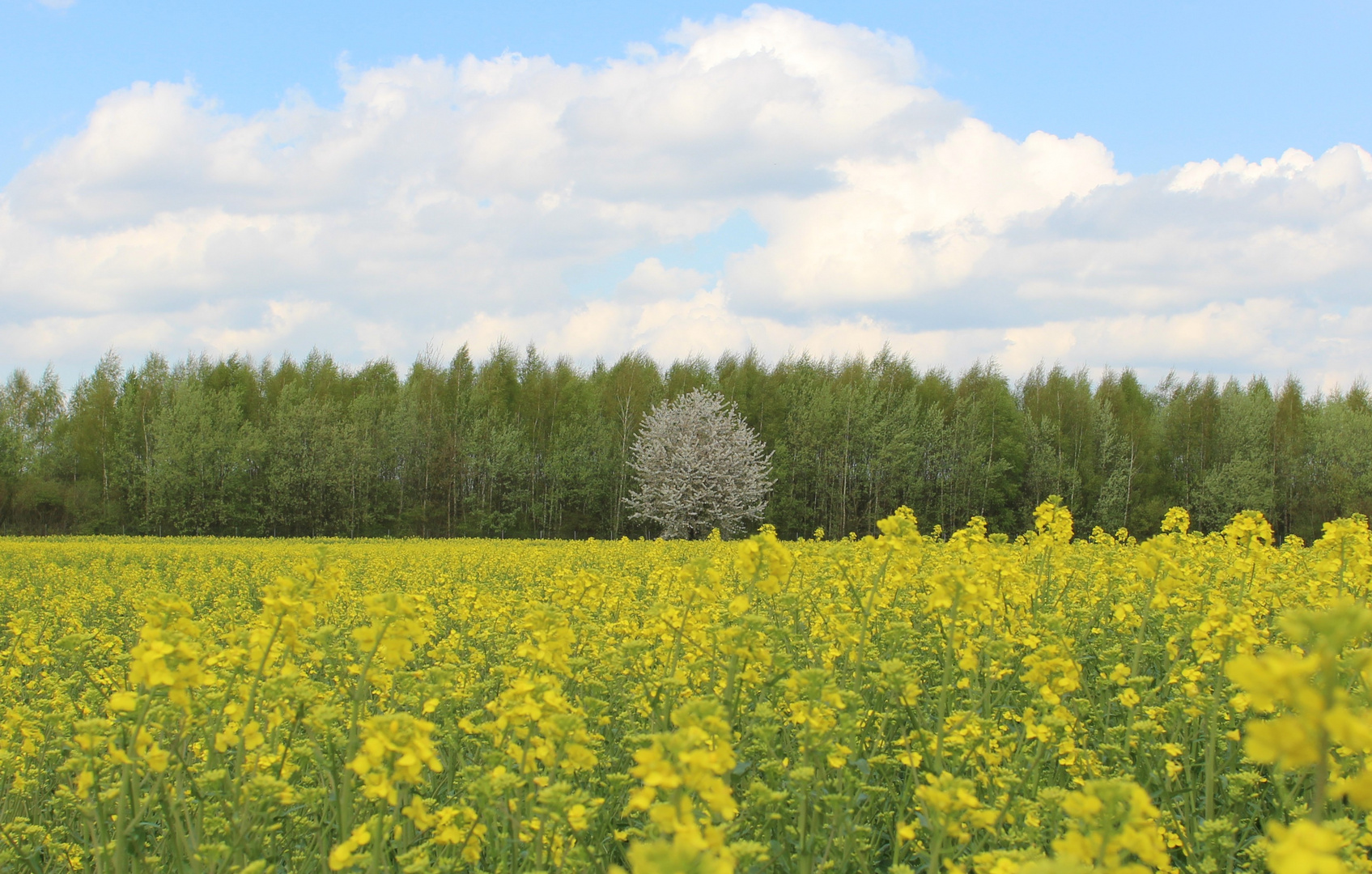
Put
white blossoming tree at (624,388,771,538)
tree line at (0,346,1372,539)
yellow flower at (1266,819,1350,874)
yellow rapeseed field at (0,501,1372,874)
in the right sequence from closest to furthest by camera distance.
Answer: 1. yellow flower at (1266,819,1350,874)
2. yellow rapeseed field at (0,501,1372,874)
3. white blossoming tree at (624,388,771,538)
4. tree line at (0,346,1372,539)

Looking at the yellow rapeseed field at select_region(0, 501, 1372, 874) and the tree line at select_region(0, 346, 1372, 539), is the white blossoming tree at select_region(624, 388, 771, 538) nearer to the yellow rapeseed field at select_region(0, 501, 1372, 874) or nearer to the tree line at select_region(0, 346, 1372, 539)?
the tree line at select_region(0, 346, 1372, 539)

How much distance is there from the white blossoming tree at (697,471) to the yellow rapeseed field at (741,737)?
2572 cm

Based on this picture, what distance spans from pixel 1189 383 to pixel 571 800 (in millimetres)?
42982

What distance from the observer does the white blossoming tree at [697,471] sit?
31.8m

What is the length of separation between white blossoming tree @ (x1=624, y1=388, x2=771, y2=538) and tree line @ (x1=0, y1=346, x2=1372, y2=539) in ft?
11.6

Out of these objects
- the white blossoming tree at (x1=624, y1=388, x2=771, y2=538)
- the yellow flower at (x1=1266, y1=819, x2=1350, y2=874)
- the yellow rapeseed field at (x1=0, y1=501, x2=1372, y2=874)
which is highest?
the white blossoming tree at (x1=624, y1=388, x2=771, y2=538)

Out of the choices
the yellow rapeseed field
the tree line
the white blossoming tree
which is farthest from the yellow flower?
the tree line

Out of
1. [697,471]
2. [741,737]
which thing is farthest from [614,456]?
[741,737]

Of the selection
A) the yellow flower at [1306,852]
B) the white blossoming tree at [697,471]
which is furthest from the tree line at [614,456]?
the yellow flower at [1306,852]

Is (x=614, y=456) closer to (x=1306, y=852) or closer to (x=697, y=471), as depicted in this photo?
(x=697, y=471)

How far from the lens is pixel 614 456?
36.5m

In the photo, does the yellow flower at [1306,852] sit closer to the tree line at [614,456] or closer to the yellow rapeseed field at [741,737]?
the yellow rapeseed field at [741,737]

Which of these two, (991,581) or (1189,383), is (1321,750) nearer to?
(991,581)

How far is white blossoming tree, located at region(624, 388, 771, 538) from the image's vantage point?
1253 inches
